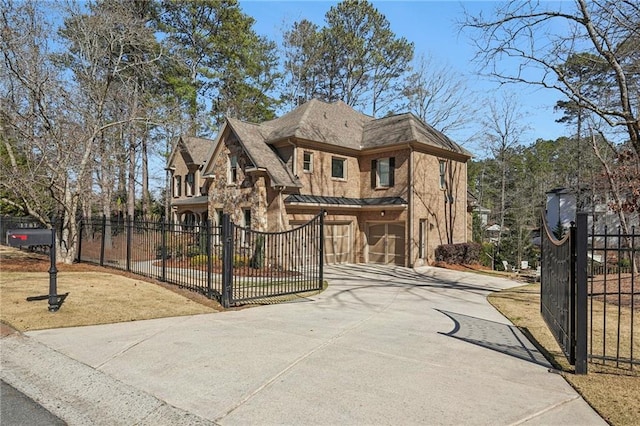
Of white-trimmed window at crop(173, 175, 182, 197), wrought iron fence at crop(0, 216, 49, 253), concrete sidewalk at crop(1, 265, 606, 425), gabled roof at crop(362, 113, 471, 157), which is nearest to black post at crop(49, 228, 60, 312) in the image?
concrete sidewalk at crop(1, 265, 606, 425)

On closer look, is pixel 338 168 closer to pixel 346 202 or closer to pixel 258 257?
pixel 346 202

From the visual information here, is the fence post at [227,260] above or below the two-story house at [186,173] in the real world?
below

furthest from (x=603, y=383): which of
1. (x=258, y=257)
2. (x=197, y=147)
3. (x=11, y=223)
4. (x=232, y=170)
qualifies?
(x=197, y=147)

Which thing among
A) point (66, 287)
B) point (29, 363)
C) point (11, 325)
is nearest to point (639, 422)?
point (29, 363)

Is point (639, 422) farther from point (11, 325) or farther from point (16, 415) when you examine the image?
point (11, 325)

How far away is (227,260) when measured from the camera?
927 centimetres

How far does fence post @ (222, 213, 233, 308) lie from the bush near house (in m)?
14.7

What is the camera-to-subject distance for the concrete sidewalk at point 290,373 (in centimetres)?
400

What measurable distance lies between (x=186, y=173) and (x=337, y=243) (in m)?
14.8

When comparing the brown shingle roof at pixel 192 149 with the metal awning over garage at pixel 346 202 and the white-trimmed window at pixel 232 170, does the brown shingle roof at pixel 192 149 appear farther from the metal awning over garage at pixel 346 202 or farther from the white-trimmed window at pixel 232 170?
the metal awning over garage at pixel 346 202

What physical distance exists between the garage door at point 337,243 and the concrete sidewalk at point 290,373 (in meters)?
12.3

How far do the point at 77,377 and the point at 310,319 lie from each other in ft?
14.2

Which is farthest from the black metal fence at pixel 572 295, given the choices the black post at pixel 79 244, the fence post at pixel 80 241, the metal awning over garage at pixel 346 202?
the black post at pixel 79 244

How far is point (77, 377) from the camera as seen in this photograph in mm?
4941
